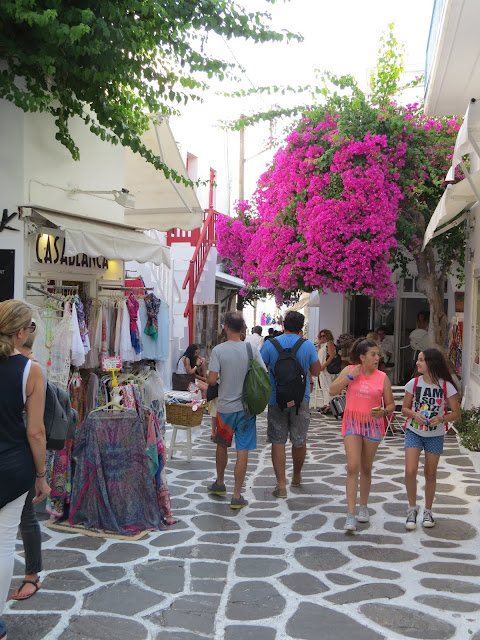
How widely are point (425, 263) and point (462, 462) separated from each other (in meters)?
5.29

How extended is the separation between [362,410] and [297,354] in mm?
1252

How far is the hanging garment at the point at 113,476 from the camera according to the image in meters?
5.95

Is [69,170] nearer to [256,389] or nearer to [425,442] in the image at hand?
[256,389]

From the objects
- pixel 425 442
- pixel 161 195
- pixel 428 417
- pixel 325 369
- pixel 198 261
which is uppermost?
pixel 161 195

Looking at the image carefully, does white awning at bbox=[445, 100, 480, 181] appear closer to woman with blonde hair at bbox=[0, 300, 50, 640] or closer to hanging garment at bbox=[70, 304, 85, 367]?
hanging garment at bbox=[70, 304, 85, 367]

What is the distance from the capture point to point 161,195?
10.3 m

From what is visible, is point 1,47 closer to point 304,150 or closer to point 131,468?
point 131,468

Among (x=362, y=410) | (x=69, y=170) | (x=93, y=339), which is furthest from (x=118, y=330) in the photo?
(x=362, y=410)

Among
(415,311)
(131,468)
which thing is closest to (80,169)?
(131,468)

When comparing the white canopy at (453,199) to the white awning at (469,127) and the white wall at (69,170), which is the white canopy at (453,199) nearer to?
the white awning at (469,127)

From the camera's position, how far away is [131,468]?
6008mm

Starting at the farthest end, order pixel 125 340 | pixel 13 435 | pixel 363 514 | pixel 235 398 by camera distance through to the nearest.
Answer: pixel 125 340 → pixel 235 398 → pixel 363 514 → pixel 13 435

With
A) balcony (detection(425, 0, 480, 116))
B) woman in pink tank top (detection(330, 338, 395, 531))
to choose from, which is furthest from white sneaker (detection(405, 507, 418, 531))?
balcony (detection(425, 0, 480, 116))

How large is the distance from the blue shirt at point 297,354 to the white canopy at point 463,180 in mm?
2335
